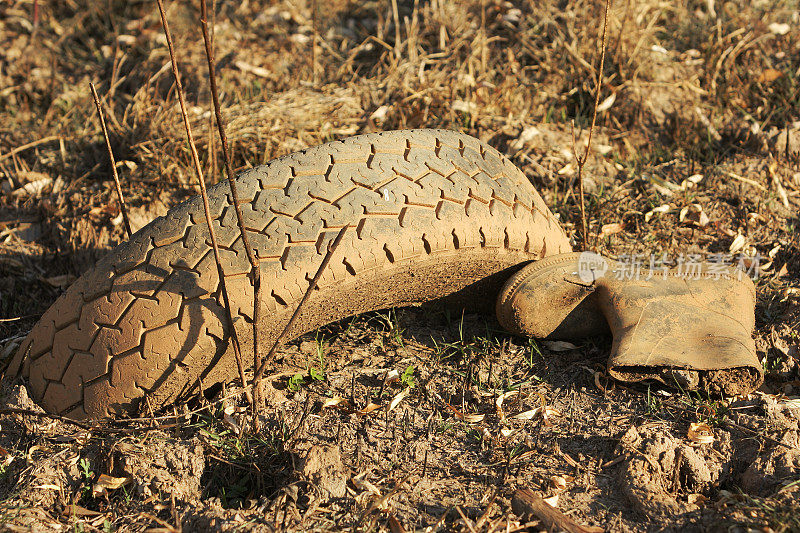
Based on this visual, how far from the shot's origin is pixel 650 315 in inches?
104

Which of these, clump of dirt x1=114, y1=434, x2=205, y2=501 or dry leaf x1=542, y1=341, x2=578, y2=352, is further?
dry leaf x1=542, y1=341, x2=578, y2=352

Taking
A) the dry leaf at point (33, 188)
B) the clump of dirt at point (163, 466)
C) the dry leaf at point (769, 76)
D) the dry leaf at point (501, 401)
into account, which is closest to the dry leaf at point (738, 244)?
the dry leaf at point (769, 76)

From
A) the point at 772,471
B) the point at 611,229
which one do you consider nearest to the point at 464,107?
the point at 611,229

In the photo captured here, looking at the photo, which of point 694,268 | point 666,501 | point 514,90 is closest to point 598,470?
point 666,501

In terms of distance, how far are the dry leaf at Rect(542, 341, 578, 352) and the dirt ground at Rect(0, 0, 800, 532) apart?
0.01 m

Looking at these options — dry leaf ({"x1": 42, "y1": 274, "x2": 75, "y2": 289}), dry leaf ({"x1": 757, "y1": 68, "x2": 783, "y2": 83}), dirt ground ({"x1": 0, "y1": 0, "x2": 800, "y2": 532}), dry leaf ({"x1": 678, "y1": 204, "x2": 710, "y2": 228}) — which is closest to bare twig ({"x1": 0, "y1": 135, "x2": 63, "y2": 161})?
dirt ground ({"x1": 0, "y1": 0, "x2": 800, "y2": 532})

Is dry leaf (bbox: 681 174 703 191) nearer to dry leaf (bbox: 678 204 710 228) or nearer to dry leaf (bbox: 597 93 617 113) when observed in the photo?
dry leaf (bbox: 678 204 710 228)

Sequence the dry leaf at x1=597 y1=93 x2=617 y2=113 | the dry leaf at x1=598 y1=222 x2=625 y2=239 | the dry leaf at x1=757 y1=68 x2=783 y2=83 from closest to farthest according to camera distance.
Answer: the dry leaf at x1=598 y1=222 x2=625 y2=239, the dry leaf at x1=597 y1=93 x2=617 y2=113, the dry leaf at x1=757 y1=68 x2=783 y2=83

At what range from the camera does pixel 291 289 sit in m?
2.34

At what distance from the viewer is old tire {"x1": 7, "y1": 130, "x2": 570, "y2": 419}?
7.55 ft

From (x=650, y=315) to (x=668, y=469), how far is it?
59 centimetres

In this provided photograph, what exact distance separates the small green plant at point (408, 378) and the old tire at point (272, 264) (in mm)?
264

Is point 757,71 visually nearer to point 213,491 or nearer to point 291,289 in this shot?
point 291,289

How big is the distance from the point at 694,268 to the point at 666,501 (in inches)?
44.0
